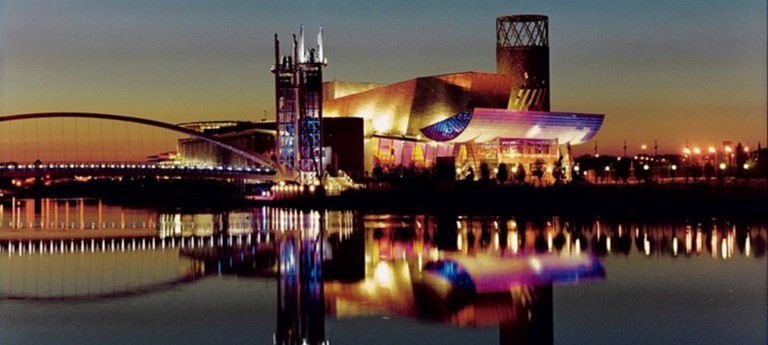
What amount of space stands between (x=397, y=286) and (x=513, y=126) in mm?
70872

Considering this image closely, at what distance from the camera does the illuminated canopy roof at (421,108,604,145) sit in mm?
95625

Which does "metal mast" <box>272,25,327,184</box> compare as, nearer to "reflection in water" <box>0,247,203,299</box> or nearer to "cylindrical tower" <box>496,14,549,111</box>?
"cylindrical tower" <box>496,14,549,111</box>

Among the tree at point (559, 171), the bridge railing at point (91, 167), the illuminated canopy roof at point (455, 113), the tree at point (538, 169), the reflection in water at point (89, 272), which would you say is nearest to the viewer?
the reflection in water at point (89, 272)

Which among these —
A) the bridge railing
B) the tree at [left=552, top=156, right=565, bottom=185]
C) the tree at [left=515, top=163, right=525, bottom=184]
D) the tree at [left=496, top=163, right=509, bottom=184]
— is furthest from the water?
the tree at [left=552, top=156, right=565, bottom=185]

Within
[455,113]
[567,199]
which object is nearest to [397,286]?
[567,199]

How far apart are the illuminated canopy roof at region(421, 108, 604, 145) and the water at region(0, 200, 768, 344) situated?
46927mm

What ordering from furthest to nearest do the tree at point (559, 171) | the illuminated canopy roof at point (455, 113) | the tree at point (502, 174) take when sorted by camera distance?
the illuminated canopy roof at point (455, 113), the tree at point (559, 171), the tree at point (502, 174)

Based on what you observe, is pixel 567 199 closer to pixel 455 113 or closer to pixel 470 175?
pixel 470 175

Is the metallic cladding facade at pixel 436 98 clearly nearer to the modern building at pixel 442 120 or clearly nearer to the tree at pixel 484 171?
the modern building at pixel 442 120

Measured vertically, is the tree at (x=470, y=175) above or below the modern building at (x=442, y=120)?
below

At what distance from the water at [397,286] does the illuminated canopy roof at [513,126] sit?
4693 cm

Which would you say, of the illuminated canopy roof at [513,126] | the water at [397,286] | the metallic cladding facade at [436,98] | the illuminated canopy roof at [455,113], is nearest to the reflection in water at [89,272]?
the water at [397,286]

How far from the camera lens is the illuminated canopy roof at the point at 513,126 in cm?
9562

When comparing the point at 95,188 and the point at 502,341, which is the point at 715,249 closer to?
the point at 502,341
